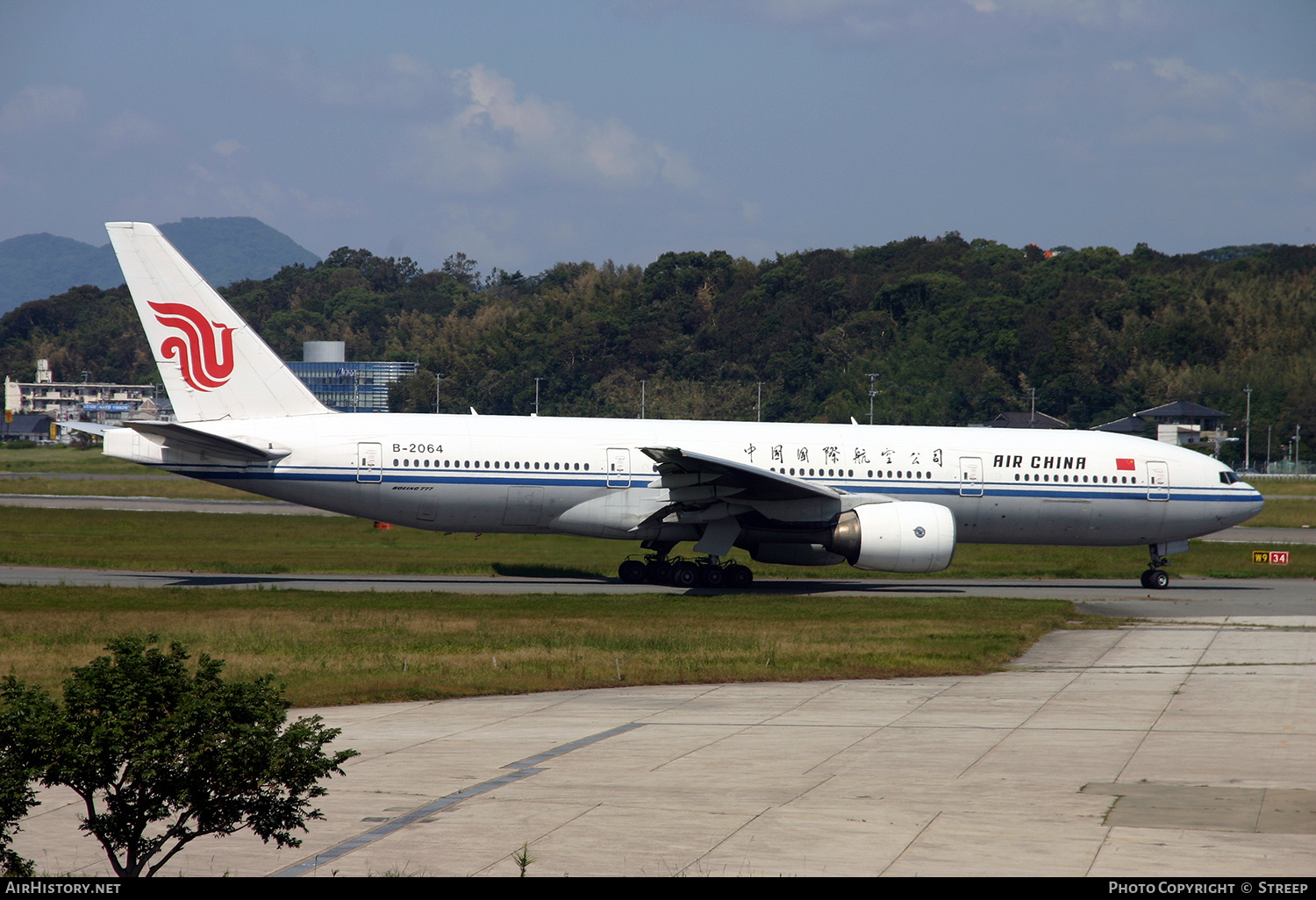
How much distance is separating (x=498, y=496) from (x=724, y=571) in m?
5.70

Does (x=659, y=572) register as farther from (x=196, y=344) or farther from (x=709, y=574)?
(x=196, y=344)

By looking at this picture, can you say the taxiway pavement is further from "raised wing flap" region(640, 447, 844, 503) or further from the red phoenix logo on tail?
the red phoenix logo on tail

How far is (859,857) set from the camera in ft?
28.9

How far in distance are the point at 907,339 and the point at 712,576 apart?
9240 cm

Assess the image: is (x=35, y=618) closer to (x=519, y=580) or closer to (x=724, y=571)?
(x=519, y=580)

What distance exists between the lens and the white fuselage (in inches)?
1086

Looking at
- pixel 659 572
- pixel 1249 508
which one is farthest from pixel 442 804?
pixel 1249 508

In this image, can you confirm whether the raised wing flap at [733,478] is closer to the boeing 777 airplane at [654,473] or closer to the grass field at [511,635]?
the boeing 777 airplane at [654,473]

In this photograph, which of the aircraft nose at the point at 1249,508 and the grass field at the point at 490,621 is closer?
the grass field at the point at 490,621

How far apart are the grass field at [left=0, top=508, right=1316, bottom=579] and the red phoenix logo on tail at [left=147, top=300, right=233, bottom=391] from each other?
5.20 meters

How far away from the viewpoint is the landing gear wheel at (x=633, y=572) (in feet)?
96.6

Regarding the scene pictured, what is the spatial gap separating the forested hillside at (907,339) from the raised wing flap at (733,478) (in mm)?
75759

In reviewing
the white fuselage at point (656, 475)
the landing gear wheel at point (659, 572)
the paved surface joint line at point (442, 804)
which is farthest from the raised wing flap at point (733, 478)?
the paved surface joint line at point (442, 804)

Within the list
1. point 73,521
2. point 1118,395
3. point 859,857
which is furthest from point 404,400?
point 859,857
